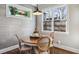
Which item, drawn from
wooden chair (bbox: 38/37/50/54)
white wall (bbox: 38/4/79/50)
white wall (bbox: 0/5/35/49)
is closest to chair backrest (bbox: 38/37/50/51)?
wooden chair (bbox: 38/37/50/54)

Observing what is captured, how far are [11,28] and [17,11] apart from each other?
26 centimetres

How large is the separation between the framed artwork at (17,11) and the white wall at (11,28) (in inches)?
2.0

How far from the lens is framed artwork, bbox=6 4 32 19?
3.96ft

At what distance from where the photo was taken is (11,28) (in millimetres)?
1276

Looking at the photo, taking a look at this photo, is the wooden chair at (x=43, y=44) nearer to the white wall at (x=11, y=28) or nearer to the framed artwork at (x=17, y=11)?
the white wall at (x=11, y=28)

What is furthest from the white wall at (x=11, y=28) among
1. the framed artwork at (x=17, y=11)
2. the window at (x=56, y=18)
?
the window at (x=56, y=18)

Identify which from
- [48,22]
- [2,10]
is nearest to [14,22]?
[2,10]

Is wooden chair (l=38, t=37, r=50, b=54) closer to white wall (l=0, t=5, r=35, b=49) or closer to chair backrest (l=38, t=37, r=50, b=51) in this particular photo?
chair backrest (l=38, t=37, r=50, b=51)

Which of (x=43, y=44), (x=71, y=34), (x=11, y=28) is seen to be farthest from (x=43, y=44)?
(x=11, y=28)

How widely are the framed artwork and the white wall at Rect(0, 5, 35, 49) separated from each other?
2.0 inches

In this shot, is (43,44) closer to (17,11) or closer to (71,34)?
(71,34)

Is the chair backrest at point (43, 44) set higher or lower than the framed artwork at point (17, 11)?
lower

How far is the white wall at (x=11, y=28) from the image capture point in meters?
1.23

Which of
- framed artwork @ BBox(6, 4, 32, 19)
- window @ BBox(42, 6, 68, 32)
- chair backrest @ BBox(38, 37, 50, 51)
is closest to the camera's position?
framed artwork @ BBox(6, 4, 32, 19)
